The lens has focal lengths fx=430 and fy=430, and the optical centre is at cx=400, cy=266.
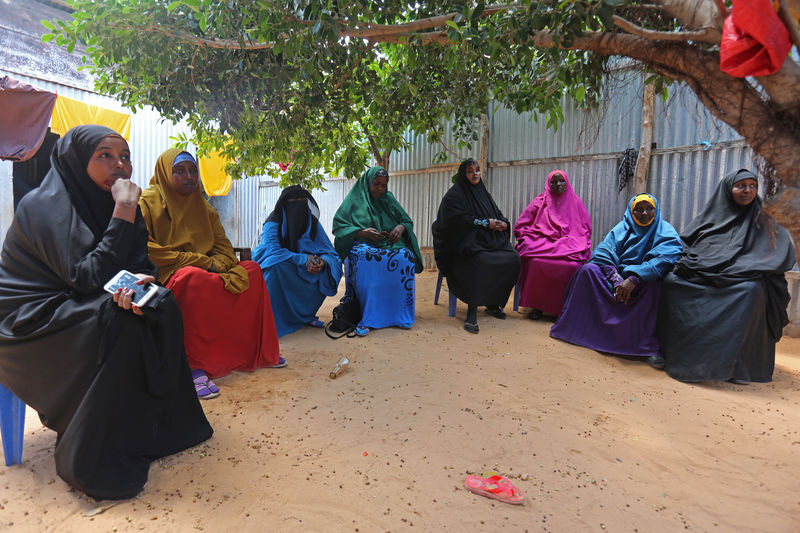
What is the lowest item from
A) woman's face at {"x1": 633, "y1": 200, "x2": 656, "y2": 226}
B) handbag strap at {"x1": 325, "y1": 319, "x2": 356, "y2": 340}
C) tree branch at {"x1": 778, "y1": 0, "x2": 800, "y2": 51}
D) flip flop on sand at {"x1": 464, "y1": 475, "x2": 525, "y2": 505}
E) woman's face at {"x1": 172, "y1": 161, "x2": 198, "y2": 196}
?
flip flop on sand at {"x1": 464, "y1": 475, "x2": 525, "y2": 505}

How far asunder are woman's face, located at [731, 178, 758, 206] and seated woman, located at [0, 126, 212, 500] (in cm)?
451

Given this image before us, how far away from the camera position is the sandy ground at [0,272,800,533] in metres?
1.74

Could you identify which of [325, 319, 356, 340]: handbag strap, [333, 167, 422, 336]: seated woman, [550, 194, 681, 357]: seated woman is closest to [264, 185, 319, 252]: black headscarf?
[333, 167, 422, 336]: seated woman

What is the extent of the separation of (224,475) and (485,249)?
356 cm

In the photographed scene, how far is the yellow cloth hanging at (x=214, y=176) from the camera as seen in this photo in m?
10.1

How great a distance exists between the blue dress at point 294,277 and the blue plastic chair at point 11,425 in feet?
7.44

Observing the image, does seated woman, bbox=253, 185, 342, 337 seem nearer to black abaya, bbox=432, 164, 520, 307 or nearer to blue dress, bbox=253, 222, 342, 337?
blue dress, bbox=253, 222, 342, 337

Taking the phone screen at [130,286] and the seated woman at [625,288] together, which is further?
the seated woman at [625,288]

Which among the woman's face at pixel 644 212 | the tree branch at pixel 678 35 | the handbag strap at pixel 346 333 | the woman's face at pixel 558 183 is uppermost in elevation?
the tree branch at pixel 678 35

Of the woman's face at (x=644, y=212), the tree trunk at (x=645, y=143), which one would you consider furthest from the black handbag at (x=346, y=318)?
the tree trunk at (x=645, y=143)

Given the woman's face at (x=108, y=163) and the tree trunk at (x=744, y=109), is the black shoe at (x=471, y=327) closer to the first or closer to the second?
the tree trunk at (x=744, y=109)

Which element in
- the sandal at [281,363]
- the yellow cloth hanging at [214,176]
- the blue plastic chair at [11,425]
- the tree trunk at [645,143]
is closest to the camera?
the blue plastic chair at [11,425]

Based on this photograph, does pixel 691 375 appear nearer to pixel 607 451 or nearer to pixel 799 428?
pixel 799 428

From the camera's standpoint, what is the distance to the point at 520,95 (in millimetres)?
3580
